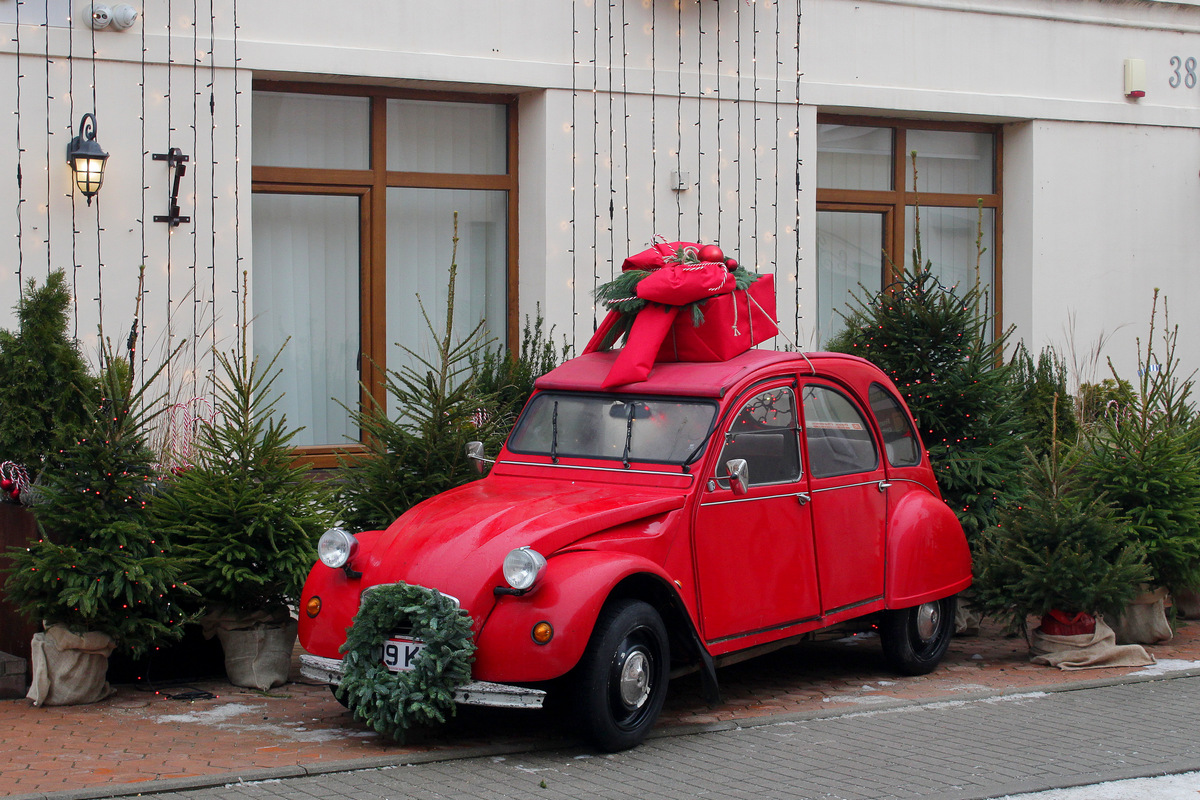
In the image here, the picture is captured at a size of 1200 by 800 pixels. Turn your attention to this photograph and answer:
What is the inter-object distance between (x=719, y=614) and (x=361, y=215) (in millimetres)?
6436

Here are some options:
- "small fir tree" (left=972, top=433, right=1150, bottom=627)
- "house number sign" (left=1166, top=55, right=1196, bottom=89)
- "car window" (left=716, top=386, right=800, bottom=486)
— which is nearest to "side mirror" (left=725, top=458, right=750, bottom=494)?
"car window" (left=716, top=386, right=800, bottom=486)

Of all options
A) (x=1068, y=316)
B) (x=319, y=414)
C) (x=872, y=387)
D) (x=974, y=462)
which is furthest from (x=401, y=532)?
(x=1068, y=316)

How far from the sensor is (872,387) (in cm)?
816

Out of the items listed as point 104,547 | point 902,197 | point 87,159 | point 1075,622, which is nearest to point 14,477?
point 104,547

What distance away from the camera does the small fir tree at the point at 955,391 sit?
9133 millimetres

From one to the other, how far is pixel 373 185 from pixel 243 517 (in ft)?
16.5

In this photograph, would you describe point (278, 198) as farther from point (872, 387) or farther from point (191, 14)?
point (872, 387)

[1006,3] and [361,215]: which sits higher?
[1006,3]

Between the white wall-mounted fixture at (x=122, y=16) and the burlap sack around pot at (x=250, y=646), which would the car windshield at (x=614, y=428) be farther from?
the white wall-mounted fixture at (x=122, y=16)

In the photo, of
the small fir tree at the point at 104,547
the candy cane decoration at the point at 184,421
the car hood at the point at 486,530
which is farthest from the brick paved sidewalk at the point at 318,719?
the candy cane decoration at the point at 184,421

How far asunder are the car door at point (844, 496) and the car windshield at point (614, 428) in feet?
2.62

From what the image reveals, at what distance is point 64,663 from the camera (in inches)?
275

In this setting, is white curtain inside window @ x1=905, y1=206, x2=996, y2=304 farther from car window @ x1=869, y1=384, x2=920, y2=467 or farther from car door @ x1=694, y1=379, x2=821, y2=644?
car door @ x1=694, y1=379, x2=821, y2=644

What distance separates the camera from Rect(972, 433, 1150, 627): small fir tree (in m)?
8.14
